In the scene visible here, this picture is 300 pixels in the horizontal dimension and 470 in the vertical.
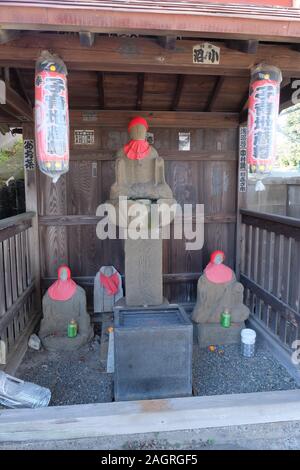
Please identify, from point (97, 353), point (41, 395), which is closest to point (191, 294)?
point (97, 353)

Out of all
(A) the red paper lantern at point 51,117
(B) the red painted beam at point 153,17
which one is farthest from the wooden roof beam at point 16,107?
(B) the red painted beam at point 153,17

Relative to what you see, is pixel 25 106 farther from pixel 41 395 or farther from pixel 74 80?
pixel 41 395

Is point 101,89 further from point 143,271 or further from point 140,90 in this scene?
point 143,271

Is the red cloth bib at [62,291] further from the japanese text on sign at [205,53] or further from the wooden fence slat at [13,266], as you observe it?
the japanese text on sign at [205,53]

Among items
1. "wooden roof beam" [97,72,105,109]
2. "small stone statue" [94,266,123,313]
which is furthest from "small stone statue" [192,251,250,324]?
"wooden roof beam" [97,72,105,109]

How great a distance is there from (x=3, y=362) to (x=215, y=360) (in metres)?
2.19

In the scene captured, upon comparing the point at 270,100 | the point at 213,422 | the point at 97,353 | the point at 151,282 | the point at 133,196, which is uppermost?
the point at 270,100

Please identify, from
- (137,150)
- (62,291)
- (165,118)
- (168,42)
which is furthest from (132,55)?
(62,291)

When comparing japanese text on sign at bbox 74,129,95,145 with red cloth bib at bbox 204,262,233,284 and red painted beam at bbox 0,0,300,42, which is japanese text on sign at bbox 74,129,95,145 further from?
red cloth bib at bbox 204,262,233,284

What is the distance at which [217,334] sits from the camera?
3.98 meters

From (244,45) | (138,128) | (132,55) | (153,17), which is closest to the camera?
(153,17)

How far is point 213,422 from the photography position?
2.32 meters

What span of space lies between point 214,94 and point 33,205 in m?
2.79

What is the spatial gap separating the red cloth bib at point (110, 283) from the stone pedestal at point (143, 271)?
103 cm
